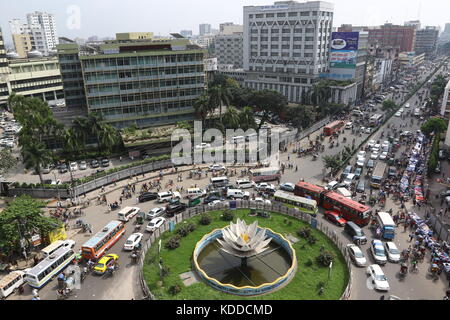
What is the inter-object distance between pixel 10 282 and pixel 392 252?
125 ft

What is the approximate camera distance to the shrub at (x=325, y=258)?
33562mm

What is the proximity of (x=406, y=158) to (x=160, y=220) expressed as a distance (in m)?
50.4

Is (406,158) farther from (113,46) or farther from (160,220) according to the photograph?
(113,46)

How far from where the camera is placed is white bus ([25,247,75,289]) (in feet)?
101

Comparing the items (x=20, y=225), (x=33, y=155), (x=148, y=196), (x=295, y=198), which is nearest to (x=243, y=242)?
(x=295, y=198)

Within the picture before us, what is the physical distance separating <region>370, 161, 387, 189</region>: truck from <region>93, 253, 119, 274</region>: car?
4043cm

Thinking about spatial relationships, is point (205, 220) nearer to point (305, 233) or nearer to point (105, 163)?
point (305, 233)

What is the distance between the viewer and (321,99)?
4045 inches

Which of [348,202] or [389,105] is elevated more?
[389,105]

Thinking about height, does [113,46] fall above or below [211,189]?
above

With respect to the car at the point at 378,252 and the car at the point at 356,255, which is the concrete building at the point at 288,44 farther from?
the car at the point at 356,255

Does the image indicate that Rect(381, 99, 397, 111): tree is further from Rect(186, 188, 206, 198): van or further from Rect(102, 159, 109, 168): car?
Rect(102, 159, 109, 168): car

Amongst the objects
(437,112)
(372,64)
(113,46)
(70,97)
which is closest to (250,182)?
(113,46)

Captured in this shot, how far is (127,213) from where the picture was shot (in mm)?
43562
